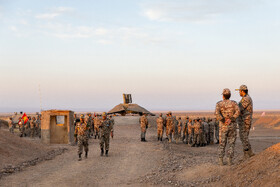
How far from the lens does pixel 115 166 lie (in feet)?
46.2

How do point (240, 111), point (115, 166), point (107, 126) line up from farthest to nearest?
1. point (107, 126)
2. point (115, 166)
3. point (240, 111)

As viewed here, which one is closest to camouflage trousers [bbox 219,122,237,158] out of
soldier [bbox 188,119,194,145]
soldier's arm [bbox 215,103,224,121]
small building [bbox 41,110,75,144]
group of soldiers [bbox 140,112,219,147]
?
soldier's arm [bbox 215,103,224,121]

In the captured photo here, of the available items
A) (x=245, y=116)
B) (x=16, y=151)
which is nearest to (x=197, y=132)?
(x=16, y=151)

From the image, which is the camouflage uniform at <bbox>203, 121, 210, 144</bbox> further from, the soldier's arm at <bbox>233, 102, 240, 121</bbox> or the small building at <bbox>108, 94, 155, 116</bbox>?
the small building at <bbox>108, 94, 155, 116</bbox>

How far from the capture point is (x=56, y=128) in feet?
84.1

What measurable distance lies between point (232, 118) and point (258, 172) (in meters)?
1.96

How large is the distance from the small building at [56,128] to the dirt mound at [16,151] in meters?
3.43

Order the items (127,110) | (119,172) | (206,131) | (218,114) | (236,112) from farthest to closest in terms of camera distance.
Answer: (127,110) < (206,131) < (119,172) < (218,114) < (236,112)

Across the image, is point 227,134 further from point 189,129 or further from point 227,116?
point 189,129

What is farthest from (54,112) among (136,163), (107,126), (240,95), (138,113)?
(138,113)

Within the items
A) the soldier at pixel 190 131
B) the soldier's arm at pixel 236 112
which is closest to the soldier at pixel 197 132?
the soldier at pixel 190 131

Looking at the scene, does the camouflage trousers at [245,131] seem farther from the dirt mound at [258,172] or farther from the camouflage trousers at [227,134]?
the dirt mound at [258,172]

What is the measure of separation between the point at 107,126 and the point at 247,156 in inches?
293

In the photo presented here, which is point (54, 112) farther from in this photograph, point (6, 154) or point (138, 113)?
point (138, 113)
